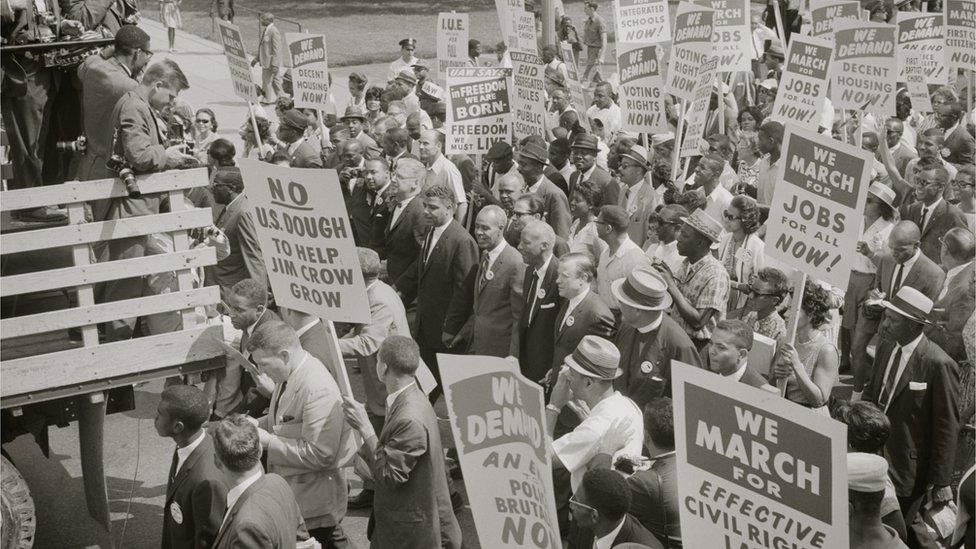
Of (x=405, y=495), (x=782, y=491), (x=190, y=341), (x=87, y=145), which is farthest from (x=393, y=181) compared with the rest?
(x=782, y=491)

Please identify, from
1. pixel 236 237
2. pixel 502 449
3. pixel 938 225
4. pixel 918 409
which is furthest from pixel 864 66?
pixel 502 449

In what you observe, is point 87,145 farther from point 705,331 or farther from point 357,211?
point 705,331

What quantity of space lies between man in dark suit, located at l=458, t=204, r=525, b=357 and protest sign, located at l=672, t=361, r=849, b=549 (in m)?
4.19

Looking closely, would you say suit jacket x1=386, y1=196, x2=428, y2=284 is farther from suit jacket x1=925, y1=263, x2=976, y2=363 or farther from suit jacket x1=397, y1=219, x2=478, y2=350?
suit jacket x1=925, y1=263, x2=976, y2=363

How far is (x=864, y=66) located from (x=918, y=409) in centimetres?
642

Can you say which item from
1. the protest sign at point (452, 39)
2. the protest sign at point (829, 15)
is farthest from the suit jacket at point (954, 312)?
the protest sign at point (452, 39)

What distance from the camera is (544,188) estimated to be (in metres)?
11.4

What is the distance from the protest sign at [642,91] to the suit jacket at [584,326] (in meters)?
5.06

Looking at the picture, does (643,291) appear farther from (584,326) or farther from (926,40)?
(926,40)

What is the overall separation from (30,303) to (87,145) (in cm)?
126

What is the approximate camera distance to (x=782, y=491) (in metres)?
4.66

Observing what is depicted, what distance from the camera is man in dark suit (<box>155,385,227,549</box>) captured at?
6398 millimetres

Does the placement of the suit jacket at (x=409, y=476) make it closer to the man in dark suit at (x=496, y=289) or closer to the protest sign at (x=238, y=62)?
the man in dark suit at (x=496, y=289)

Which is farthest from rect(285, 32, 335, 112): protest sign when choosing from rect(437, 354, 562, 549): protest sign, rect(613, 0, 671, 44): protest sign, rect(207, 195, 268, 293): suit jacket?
rect(437, 354, 562, 549): protest sign
